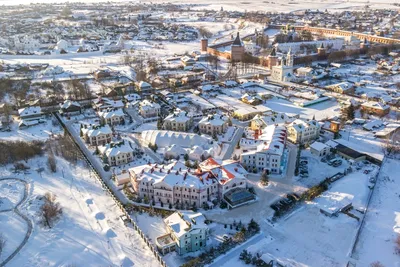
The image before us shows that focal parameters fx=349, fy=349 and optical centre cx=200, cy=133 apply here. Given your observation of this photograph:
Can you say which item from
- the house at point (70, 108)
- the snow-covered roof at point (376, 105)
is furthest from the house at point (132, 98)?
the snow-covered roof at point (376, 105)

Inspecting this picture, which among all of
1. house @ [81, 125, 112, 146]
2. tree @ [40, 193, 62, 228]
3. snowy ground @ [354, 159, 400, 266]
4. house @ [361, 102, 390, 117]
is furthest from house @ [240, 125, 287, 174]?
house @ [361, 102, 390, 117]

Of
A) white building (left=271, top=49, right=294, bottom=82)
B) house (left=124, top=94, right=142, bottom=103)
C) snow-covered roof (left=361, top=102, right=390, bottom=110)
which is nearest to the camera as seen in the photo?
snow-covered roof (left=361, top=102, right=390, bottom=110)

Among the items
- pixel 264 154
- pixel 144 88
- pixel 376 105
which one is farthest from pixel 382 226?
pixel 144 88

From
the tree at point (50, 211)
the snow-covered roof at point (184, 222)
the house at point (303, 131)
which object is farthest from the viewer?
the house at point (303, 131)

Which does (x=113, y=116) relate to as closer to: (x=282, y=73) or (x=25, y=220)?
(x=25, y=220)

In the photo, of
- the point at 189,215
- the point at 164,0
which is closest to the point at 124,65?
the point at 189,215

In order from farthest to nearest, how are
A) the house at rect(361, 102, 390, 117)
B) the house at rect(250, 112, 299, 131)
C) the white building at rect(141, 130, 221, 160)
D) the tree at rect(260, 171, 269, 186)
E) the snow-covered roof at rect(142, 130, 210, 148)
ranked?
the house at rect(361, 102, 390, 117) → the house at rect(250, 112, 299, 131) → the snow-covered roof at rect(142, 130, 210, 148) → the white building at rect(141, 130, 221, 160) → the tree at rect(260, 171, 269, 186)

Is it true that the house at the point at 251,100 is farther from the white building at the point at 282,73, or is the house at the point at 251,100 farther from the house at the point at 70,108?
the house at the point at 70,108

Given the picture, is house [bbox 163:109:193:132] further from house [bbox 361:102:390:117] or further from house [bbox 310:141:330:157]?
house [bbox 361:102:390:117]
